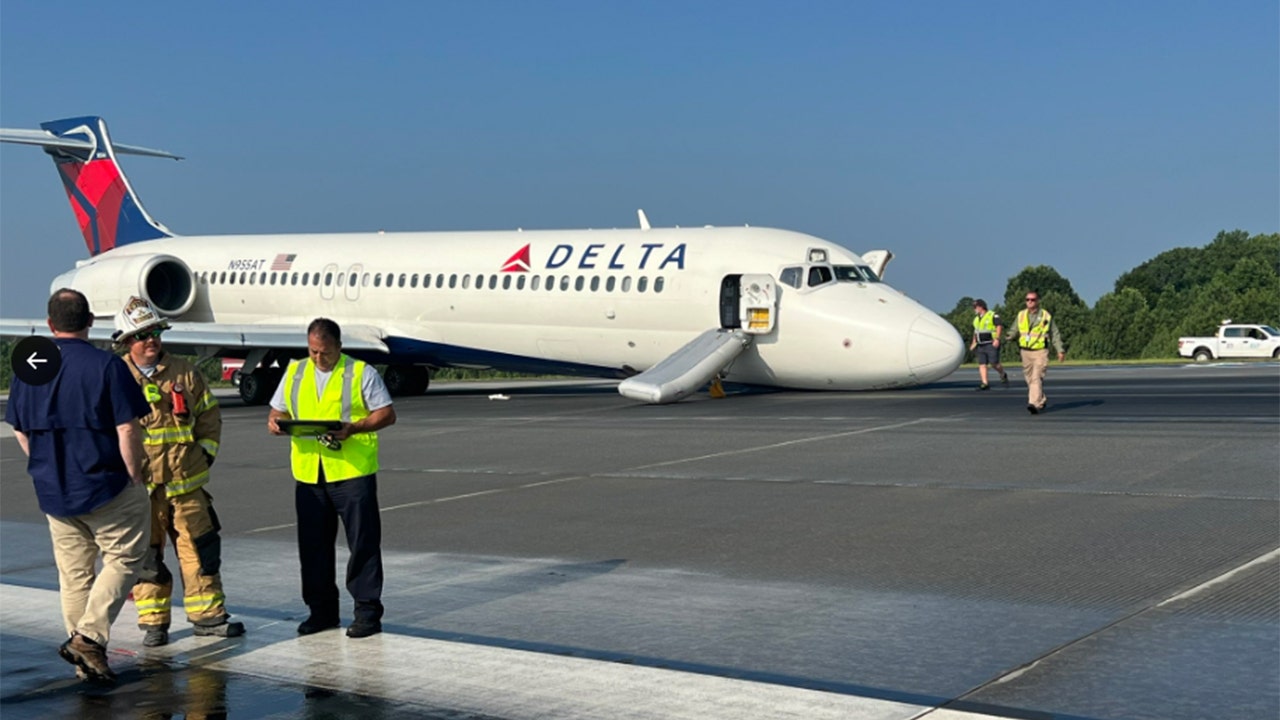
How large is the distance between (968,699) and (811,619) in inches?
70.2

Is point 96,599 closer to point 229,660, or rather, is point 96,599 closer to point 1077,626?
point 229,660

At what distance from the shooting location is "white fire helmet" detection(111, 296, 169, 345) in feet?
25.7

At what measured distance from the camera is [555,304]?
27.0m

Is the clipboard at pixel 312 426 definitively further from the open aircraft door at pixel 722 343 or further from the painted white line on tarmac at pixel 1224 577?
the open aircraft door at pixel 722 343

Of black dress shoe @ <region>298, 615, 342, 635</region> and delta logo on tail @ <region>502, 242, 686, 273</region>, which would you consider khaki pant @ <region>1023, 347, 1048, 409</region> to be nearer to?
delta logo on tail @ <region>502, 242, 686, 273</region>

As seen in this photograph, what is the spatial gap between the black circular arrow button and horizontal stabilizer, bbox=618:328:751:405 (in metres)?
16.6

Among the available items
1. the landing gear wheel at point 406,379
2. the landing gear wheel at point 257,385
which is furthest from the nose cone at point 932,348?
the landing gear wheel at point 257,385

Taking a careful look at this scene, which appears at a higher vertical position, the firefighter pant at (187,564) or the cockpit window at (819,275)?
the cockpit window at (819,275)

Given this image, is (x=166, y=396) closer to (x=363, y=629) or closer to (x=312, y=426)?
(x=312, y=426)

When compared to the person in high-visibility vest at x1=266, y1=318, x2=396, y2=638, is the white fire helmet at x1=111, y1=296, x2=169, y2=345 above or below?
above

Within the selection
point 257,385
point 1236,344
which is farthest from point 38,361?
point 1236,344

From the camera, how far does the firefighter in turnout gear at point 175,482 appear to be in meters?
7.63

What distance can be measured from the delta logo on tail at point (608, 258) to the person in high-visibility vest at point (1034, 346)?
7.43 meters

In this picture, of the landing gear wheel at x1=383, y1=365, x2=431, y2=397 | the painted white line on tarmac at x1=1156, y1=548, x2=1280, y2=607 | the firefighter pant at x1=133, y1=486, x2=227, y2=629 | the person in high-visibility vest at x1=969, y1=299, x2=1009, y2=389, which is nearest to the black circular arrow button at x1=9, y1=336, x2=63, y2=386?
the firefighter pant at x1=133, y1=486, x2=227, y2=629
